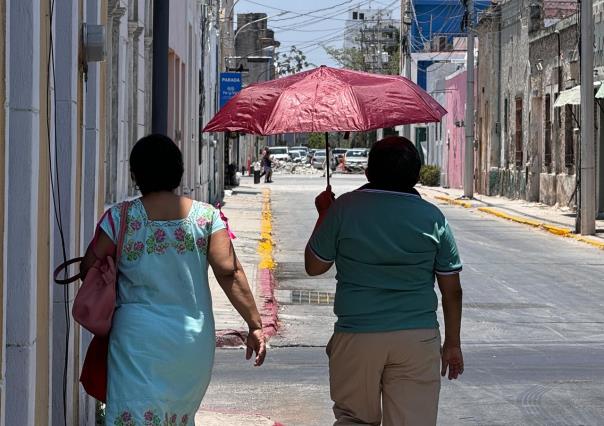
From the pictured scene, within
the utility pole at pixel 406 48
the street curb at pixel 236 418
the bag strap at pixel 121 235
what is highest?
the utility pole at pixel 406 48

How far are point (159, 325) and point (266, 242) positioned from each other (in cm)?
2009

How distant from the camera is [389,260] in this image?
614cm

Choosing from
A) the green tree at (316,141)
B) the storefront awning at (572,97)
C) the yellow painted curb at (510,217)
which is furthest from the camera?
the green tree at (316,141)

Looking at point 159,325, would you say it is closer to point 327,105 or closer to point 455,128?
point 327,105

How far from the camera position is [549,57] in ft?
126

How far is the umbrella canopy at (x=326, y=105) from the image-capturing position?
24.0 ft

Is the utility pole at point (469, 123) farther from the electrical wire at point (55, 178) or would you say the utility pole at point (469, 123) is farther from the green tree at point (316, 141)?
the green tree at point (316, 141)

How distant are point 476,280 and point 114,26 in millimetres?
7563

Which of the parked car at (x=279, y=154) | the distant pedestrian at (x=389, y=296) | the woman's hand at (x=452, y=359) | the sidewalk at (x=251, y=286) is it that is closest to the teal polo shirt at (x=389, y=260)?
the distant pedestrian at (x=389, y=296)

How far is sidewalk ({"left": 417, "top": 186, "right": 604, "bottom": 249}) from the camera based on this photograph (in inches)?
1124

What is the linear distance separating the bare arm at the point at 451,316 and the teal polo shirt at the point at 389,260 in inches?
2.2

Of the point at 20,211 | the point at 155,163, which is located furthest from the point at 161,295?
the point at 20,211

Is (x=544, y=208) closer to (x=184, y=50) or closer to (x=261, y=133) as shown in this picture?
(x=184, y=50)

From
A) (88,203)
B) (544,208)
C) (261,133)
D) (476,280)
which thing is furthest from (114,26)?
(544,208)
